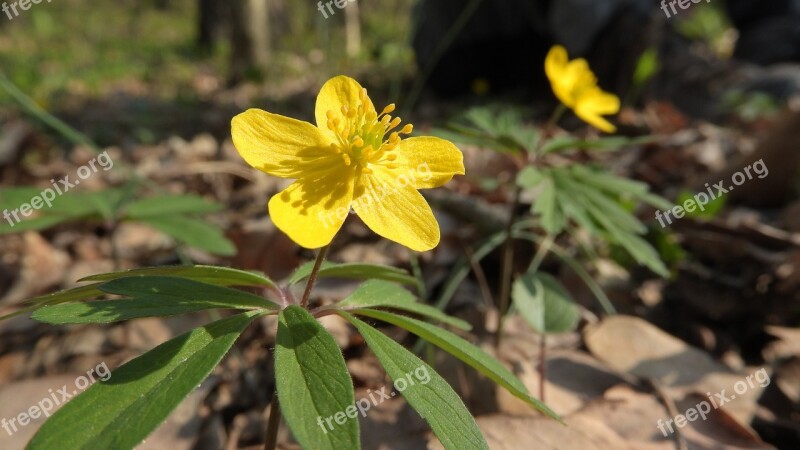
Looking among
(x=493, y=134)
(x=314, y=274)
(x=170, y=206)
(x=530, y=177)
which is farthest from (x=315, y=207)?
(x=170, y=206)

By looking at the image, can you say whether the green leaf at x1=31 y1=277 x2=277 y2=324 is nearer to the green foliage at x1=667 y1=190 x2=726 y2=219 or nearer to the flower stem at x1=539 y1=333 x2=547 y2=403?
the flower stem at x1=539 y1=333 x2=547 y2=403

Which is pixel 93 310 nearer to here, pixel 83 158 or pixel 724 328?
pixel 724 328

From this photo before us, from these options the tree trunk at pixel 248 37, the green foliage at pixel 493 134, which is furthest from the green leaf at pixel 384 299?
the tree trunk at pixel 248 37

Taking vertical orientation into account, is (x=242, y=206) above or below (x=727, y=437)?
above

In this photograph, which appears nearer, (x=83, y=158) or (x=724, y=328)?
(x=724, y=328)

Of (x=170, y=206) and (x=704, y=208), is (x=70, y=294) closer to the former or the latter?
(x=170, y=206)

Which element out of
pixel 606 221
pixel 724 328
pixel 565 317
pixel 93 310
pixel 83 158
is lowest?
pixel 724 328

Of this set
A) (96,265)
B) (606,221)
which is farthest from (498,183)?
(96,265)
